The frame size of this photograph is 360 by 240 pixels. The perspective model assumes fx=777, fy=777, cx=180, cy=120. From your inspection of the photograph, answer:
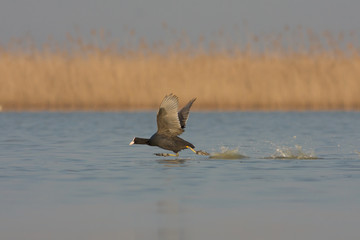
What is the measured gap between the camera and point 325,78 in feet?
78.5

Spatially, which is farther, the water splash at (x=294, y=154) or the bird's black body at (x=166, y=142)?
the water splash at (x=294, y=154)

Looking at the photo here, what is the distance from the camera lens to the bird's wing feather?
11.1 meters

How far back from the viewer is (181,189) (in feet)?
27.3

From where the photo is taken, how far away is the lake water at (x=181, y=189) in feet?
19.8

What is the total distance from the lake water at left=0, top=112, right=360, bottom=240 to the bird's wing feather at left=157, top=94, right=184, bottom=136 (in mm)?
485

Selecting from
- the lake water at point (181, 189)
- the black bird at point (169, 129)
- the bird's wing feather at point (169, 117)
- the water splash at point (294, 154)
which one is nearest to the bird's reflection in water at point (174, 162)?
the lake water at point (181, 189)

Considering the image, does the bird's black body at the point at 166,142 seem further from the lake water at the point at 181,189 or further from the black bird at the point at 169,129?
the lake water at the point at 181,189

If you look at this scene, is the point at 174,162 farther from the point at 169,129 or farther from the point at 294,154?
the point at 294,154

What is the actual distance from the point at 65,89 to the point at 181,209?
17.7 metres

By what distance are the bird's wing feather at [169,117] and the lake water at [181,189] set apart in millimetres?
485

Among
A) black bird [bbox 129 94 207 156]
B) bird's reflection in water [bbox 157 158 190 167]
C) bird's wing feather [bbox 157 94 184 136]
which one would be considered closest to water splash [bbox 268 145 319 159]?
black bird [bbox 129 94 207 156]

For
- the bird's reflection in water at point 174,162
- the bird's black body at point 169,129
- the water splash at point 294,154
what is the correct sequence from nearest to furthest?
the bird's reflection in water at point 174,162 < the bird's black body at point 169,129 < the water splash at point 294,154

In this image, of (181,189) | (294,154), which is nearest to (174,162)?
(294,154)

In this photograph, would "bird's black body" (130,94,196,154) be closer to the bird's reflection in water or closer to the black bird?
the black bird
